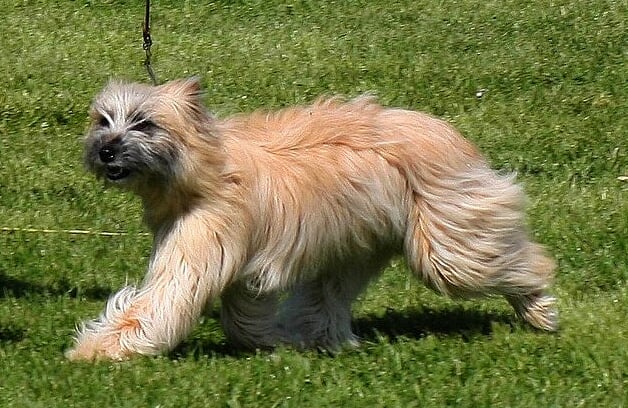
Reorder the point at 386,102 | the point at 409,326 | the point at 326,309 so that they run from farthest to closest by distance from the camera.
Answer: the point at 386,102
the point at 409,326
the point at 326,309

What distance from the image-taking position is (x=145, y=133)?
5828mm

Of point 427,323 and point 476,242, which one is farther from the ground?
point 476,242

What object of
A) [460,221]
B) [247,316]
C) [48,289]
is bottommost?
[48,289]

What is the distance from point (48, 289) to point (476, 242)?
2.40 m

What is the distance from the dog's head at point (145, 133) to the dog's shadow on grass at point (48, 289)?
1.49 meters

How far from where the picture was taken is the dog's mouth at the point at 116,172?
227 inches

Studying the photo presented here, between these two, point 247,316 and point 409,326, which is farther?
point 409,326

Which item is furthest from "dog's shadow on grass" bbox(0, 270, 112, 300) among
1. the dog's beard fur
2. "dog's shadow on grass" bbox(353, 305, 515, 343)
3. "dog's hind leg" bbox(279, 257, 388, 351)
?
"dog's shadow on grass" bbox(353, 305, 515, 343)

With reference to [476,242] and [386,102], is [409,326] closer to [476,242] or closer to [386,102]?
[476,242]

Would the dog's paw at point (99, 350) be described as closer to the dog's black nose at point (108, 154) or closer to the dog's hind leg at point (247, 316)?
the dog's hind leg at point (247, 316)

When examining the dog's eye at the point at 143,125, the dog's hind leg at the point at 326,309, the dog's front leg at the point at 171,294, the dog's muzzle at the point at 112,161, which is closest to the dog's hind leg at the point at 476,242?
the dog's hind leg at the point at 326,309

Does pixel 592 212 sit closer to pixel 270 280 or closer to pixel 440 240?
pixel 440 240

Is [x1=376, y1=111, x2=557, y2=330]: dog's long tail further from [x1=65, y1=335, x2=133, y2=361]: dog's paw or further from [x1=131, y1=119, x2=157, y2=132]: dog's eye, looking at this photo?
[x1=65, y1=335, x2=133, y2=361]: dog's paw

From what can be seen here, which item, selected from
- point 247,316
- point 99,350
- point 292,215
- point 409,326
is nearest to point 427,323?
point 409,326
